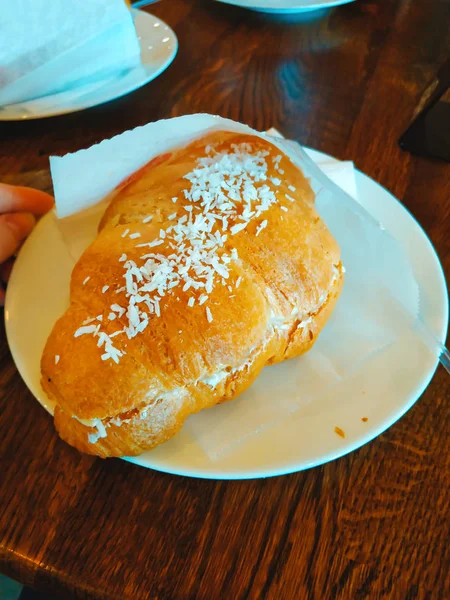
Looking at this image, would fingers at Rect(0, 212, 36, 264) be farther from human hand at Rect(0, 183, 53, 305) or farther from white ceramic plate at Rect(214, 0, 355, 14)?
white ceramic plate at Rect(214, 0, 355, 14)

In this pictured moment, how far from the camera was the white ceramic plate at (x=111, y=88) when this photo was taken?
97 cm

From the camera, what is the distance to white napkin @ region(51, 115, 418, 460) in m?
0.61

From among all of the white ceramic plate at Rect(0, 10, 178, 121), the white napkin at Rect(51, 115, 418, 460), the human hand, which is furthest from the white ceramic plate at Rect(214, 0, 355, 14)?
the human hand

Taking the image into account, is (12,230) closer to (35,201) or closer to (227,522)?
(35,201)

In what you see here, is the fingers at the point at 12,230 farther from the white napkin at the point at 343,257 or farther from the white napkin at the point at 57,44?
the white napkin at the point at 57,44

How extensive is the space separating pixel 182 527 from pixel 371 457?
0.83ft

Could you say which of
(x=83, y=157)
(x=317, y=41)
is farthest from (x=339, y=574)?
(x=317, y=41)

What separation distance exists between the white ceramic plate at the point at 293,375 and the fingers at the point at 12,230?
A: 25 millimetres

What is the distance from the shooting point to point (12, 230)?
742 mm

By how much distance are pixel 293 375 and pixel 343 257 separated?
0.71 ft

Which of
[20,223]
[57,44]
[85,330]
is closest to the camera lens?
[85,330]

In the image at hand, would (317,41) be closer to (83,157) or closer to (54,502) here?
(83,157)

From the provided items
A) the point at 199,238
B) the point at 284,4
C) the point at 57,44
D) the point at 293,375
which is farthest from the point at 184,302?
the point at 284,4

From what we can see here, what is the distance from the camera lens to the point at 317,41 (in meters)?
1.32
